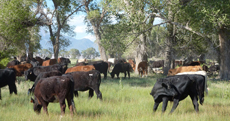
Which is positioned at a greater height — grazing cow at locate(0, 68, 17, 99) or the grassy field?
grazing cow at locate(0, 68, 17, 99)

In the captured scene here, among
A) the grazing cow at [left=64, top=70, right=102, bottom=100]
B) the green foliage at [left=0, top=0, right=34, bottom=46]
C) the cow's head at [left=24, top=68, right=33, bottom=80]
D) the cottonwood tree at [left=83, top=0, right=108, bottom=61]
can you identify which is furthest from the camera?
the cottonwood tree at [left=83, top=0, right=108, bottom=61]

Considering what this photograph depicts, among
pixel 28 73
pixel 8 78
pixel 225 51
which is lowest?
pixel 8 78

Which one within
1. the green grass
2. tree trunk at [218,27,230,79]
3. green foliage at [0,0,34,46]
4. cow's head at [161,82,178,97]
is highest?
green foliage at [0,0,34,46]

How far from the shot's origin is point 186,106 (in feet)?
26.8

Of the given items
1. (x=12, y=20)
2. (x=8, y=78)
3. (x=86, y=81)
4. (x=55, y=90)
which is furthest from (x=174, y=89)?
(x=12, y=20)

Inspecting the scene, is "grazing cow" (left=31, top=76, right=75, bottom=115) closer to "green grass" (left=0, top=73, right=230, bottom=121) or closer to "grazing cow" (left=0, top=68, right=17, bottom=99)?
"green grass" (left=0, top=73, right=230, bottom=121)

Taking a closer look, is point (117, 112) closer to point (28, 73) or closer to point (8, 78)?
point (8, 78)

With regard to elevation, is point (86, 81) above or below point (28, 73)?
below

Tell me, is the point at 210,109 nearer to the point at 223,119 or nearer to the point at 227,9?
the point at 223,119

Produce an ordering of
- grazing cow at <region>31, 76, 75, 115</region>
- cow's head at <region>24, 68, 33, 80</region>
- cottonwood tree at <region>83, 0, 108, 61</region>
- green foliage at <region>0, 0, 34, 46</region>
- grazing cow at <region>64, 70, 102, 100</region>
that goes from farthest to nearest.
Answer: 1. cottonwood tree at <region>83, 0, 108, 61</region>
2. green foliage at <region>0, 0, 34, 46</region>
3. cow's head at <region>24, 68, 33, 80</region>
4. grazing cow at <region>64, 70, 102, 100</region>
5. grazing cow at <region>31, 76, 75, 115</region>

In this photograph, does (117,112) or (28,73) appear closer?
(117,112)

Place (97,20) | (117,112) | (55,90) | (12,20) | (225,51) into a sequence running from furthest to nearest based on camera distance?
(97,20) → (225,51) → (12,20) → (117,112) → (55,90)

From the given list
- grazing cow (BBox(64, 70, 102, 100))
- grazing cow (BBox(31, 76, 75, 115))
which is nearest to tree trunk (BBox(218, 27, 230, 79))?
grazing cow (BBox(64, 70, 102, 100))

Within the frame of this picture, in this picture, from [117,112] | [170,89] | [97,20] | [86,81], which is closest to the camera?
[170,89]
